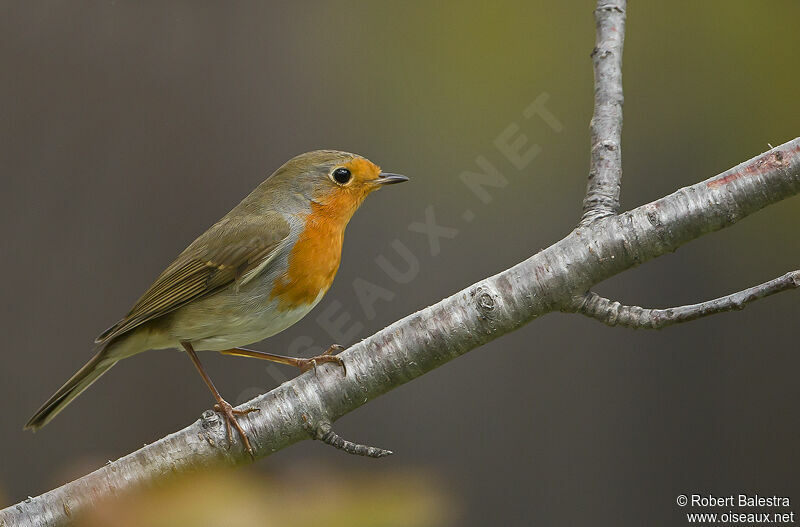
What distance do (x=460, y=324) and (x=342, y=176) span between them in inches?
54.6

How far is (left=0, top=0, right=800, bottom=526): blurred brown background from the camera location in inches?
193

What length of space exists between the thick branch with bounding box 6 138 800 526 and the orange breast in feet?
2.51

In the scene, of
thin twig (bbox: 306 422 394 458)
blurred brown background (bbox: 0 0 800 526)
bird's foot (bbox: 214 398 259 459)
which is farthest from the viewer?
blurred brown background (bbox: 0 0 800 526)

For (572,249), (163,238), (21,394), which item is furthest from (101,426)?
(572,249)

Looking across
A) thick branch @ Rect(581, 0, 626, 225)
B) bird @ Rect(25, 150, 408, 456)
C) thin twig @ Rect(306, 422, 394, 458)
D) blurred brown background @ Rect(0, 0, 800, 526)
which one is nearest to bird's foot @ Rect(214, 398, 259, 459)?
thin twig @ Rect(306, 422, 394, 458)

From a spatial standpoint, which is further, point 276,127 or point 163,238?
point 276,127

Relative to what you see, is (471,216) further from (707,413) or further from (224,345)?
(224,345)

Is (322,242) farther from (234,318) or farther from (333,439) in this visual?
(333,439)

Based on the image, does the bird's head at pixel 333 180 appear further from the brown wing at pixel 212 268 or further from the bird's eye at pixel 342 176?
the brown wing at pixel 212 268

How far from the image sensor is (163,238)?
16.5 ft

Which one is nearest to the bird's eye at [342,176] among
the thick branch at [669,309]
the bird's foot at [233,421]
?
the bird's foot at [233,421]

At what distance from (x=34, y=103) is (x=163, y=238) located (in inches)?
48.6

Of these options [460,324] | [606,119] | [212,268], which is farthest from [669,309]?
[212,268]

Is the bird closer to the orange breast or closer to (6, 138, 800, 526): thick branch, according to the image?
the orange breast
